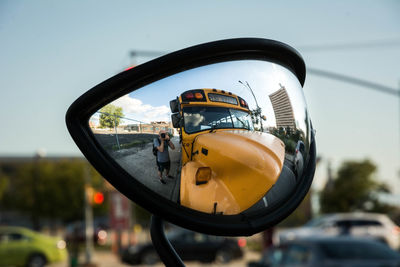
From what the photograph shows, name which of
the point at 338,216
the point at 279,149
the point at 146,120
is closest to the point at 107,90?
the point at 146,120

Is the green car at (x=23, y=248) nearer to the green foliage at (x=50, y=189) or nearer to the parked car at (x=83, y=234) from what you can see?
the parked car at (x=83, y=234)

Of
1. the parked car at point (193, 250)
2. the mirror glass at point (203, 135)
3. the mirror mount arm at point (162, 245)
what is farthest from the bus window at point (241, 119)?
the parked car at point (193, 250)

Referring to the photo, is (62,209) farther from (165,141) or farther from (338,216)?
(165,141)

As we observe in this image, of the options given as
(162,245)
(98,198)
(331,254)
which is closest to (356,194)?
(98,198)

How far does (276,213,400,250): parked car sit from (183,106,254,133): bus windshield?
23.8 m

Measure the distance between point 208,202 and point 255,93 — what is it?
0.18 m

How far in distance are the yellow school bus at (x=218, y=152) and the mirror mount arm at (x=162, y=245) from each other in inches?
6.3

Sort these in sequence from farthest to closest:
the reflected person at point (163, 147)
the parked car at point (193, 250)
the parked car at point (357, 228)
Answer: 1. the parked car at point (357, 228)
2. the parked car at point (193, 250)
3. the reflected person at point (163, 147)

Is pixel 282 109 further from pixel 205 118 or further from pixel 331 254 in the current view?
pixel 331 254

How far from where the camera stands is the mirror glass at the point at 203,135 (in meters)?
0.72

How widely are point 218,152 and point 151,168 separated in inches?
4.0

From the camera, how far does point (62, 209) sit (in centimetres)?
4988

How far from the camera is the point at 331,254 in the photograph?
730 cm

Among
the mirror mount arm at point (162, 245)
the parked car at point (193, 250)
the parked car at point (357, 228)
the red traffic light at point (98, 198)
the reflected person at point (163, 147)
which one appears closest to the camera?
the reflected person at point (163, 147)
